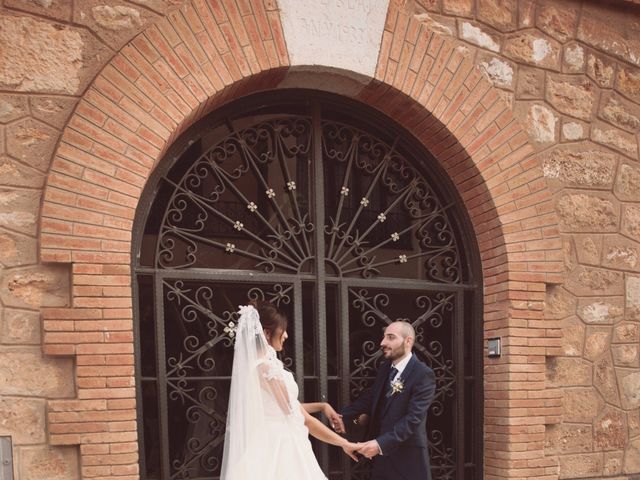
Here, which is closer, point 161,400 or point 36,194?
point 36,194

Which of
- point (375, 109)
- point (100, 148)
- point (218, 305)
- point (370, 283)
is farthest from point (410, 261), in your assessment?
point (100, 148)

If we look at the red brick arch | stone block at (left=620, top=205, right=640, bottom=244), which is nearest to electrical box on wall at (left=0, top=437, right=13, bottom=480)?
the red brick arch

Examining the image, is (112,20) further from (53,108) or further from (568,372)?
(568,372)

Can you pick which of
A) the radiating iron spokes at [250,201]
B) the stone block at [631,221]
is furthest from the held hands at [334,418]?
the stone block at [631,221]

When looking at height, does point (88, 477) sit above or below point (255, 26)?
below

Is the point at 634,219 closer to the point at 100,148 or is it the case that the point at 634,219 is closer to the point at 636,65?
the point at 636,65

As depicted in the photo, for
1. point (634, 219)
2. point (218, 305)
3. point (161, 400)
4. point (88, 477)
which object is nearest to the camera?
point (88, 477)

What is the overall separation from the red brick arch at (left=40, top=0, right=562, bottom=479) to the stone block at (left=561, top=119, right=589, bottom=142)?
447 mm

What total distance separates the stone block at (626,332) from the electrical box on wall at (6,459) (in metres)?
4.35

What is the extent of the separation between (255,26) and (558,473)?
12.5 feet

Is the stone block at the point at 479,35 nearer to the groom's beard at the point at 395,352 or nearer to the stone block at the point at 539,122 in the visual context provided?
the stone block at the point at 539,122

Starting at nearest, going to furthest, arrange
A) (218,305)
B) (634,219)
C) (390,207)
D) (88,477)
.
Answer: (88,477)
(218,305)
(390,207)
(634,219)

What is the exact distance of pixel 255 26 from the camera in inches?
193

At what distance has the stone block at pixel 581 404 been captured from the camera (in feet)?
18.9
